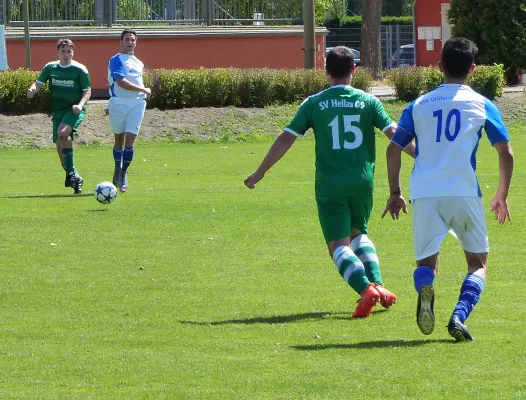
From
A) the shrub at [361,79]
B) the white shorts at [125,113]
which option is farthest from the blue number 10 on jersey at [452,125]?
the shrub at [361,79]

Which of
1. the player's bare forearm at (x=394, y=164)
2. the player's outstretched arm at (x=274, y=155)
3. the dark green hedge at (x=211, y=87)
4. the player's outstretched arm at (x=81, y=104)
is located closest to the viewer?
the player's bare forearm at (x=394, y=164)

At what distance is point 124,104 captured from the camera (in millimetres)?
16516

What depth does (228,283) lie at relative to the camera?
31.5ft

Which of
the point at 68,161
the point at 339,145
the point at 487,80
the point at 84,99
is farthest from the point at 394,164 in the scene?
the point at 487,80

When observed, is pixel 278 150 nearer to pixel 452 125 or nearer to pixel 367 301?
pixel 367 301

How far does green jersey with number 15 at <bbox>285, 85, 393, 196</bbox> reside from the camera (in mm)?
8227

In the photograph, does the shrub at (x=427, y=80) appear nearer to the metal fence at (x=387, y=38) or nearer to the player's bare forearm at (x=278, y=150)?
the player's bare forearm at (x=278, y=150)

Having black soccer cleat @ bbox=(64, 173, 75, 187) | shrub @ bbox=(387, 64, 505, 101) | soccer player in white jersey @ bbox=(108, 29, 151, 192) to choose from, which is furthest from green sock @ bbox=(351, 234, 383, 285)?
shrub @ bbox=(387, 64, 505, 101)

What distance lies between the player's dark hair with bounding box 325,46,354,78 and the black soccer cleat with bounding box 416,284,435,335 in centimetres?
200

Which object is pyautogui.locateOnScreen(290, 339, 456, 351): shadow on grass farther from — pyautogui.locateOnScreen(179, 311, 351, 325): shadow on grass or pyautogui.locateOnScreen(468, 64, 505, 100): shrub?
pyautogui.locateOnScreen(468, 64, 505, 100): shrub

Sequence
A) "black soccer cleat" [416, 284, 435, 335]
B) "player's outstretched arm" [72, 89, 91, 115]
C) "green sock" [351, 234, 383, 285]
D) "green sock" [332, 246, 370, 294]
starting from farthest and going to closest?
"player's outstretched arm" [72, 89, 91, 115] < "green sock" [351, 234, 383, 285] < "green sock" [332, 246, 370, 294] < "black soccer cleat" [416, 284, 435, 335]

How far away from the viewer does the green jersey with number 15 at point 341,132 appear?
8.23 metres

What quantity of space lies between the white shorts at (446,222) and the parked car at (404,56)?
5370 centimetres

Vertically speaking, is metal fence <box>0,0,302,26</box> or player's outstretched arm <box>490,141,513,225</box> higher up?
metal fence <box>0,0,302,26</box>
